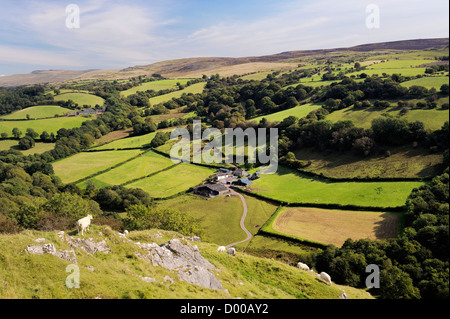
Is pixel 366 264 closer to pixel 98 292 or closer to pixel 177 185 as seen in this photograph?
pixel 98 292

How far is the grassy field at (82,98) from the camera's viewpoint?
554 ft

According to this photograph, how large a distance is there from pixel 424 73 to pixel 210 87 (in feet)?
411

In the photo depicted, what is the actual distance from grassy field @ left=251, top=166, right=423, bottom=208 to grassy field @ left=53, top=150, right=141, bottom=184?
51.7m

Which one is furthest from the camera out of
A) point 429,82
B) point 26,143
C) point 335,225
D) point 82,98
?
point 82,98

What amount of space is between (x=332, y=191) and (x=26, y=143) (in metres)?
114

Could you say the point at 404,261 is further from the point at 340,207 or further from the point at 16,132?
the point at 16,132

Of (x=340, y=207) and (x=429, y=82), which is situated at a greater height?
(x=429, y=82)

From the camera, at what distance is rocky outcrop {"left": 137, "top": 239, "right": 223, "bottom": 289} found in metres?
18.0

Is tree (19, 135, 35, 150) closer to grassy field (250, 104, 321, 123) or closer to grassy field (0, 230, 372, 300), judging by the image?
grassy field (250, 104, 321, 123)

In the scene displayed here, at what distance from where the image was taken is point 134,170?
3270 inches

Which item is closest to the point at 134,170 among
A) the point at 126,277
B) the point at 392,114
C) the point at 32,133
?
the point at 32,133

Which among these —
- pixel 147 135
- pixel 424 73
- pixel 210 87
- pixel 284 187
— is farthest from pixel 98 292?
pixel 210 87

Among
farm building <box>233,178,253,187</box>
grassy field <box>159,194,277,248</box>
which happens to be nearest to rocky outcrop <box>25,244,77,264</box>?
grassy field <box>159,194,277,248</box>

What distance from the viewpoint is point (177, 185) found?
236 feet
